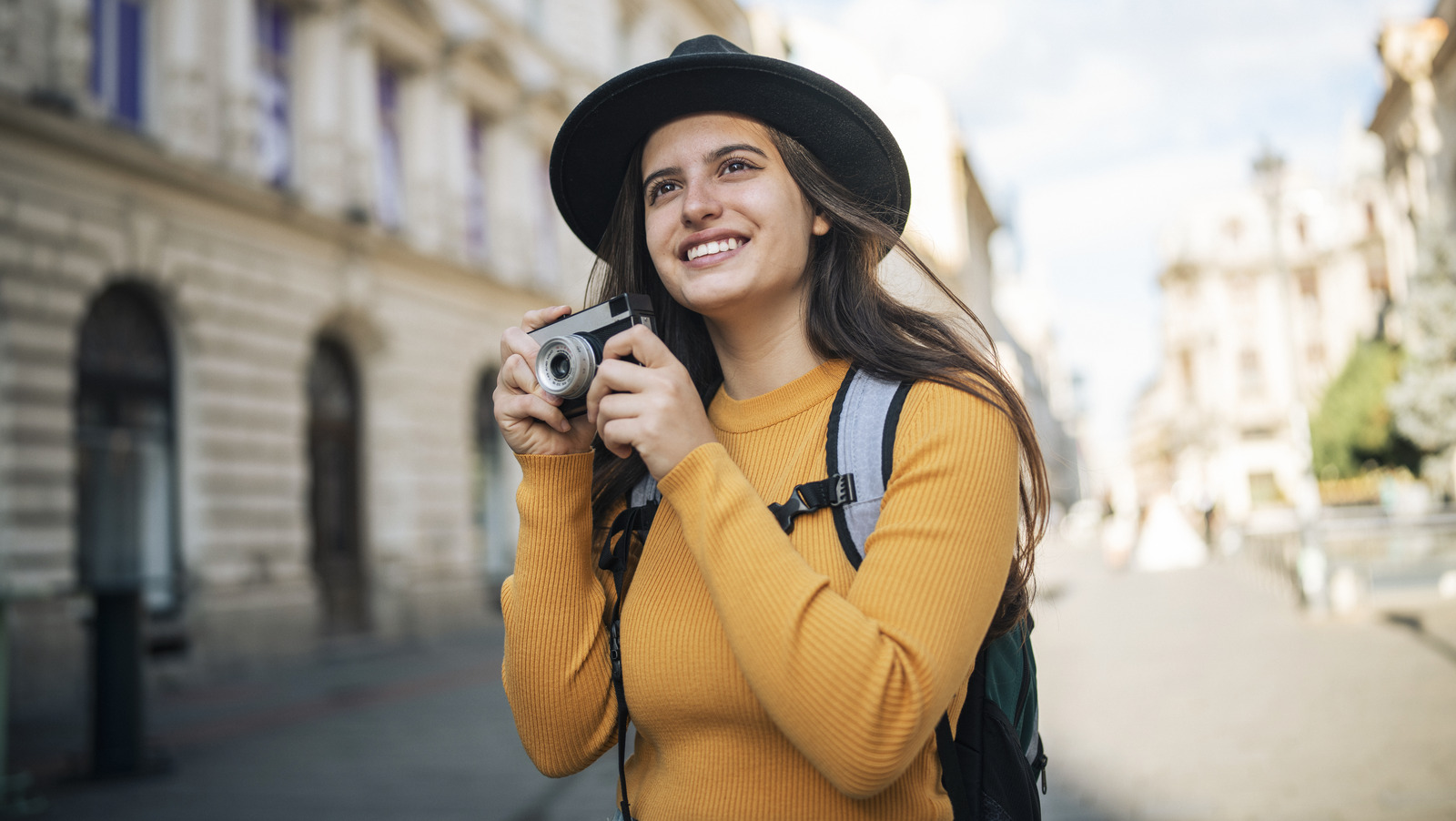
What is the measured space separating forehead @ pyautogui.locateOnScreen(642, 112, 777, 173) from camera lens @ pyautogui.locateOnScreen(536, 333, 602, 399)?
401mm

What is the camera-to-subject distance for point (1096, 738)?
6.79 metres

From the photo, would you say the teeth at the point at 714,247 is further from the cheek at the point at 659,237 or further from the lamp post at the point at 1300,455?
the lamp post at the point at 1300,455

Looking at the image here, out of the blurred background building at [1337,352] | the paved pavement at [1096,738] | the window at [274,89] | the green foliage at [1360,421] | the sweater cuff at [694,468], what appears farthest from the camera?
the green foliage at [1360,421]

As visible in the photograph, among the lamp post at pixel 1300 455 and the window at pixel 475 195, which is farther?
the window at pixel 475 195

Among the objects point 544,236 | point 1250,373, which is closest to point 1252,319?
point 1250,373

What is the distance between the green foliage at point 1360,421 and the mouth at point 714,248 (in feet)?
97.9

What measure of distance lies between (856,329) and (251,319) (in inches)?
518

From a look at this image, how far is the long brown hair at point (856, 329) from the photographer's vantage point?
5.22ft

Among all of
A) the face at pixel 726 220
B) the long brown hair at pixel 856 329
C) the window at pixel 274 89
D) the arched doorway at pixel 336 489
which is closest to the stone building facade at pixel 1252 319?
the arched doorway at pixel 336 489

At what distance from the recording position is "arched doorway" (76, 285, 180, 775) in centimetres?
1140

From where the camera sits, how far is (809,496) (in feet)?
4.99

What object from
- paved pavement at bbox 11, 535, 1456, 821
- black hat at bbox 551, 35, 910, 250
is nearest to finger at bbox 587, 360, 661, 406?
black hat at bbox 551, 35, 910, 250

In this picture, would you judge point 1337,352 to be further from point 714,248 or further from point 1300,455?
point 714,248

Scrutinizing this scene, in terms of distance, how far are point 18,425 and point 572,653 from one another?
423 inches
